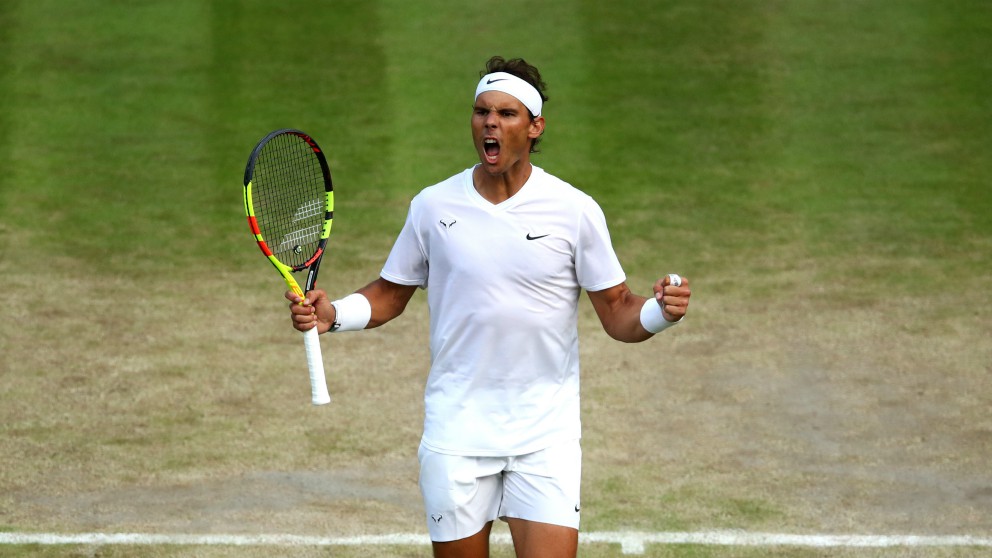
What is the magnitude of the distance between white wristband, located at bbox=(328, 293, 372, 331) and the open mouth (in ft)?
2.55

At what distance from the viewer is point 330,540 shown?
7715mm

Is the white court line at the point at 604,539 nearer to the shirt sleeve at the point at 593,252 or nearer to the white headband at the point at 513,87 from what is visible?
the shirt sleeve at the point at 593,252

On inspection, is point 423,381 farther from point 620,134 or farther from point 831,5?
point 831,5

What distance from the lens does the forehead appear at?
5.38m

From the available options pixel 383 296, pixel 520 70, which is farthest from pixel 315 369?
pixel 520 70

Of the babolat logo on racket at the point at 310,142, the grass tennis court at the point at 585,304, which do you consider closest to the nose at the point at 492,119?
the babolat logo on racket at the point at 310,142

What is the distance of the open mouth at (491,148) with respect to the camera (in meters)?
5.34

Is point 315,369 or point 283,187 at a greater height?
point 315,369

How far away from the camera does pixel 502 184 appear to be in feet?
17.9

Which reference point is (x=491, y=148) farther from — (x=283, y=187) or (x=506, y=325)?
(x=283, y=187)

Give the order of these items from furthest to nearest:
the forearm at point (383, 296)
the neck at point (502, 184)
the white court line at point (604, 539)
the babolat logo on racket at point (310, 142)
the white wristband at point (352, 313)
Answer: the white court line at point (604, 539) → the babolat logo on racket at point (310, 142) → the forearm at point (383, 296) → the white wristband at point (352, 313) → the neck at point (502, 184)

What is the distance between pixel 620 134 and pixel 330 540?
310 inches

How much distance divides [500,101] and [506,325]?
0.85m

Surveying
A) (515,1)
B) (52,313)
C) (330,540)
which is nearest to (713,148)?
(515,1)
